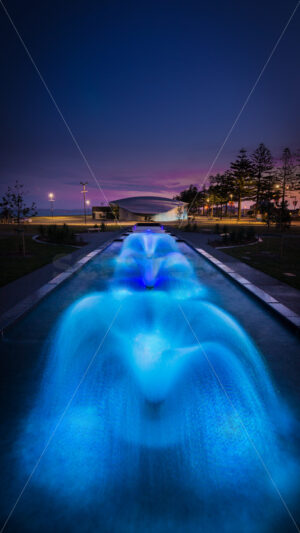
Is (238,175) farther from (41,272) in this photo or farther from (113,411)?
(113,411)

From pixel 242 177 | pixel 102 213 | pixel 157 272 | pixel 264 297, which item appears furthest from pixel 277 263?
pixel 102 213

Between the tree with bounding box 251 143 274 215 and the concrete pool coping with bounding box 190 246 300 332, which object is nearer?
the concrete pool coping with bounding box 190 246 300 332

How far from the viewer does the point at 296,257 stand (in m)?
14.9

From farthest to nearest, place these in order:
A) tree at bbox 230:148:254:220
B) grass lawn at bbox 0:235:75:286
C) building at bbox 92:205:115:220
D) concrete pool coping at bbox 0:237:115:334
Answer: building at bbox 92:205:115:220 → tree at bbox 230:148:254:220 → grass lawn at bbox 0:235:75:286 → concrete pool coping at bbox 0:237:115:334

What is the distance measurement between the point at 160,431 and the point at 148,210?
78.0 meters

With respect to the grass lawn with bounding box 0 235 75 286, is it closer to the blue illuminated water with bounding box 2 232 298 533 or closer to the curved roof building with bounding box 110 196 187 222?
the blue illuminated water with bounding box 2 232 298 533

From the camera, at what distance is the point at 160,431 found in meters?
3.37

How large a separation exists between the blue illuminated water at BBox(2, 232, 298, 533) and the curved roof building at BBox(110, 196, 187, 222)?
74.8m

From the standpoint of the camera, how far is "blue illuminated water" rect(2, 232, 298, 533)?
249 cm

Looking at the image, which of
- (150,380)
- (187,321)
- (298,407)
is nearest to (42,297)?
(187,321)

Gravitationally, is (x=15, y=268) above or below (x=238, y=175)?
below

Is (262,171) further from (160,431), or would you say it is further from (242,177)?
(160,431)

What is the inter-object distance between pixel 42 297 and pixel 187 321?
418cm

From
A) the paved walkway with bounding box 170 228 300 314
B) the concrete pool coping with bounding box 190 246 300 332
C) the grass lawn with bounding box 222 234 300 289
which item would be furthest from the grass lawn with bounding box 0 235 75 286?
the grass lawn with bounding box 222 234 300 289
